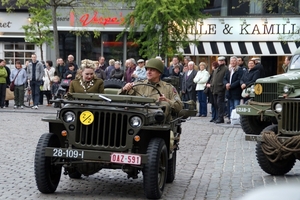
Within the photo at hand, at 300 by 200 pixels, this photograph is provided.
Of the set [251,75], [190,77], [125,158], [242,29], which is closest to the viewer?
[125,158]

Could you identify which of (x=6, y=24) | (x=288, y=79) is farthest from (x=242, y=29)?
(x=288, y=79)

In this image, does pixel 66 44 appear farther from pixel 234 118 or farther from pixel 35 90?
pixel 234 118

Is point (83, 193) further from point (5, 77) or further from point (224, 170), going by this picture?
point (5, 77)

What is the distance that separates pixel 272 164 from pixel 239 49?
98.9 feet

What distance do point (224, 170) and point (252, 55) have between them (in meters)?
29.2

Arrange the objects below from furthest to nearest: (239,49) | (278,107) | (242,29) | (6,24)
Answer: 1. (6,24)
2. (242,29)
3. (239,49)
4. (278,107)

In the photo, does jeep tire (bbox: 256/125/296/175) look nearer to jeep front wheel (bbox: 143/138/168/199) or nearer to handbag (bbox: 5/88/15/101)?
Result: jeep front wheel (bbox: 143/138/168/199)

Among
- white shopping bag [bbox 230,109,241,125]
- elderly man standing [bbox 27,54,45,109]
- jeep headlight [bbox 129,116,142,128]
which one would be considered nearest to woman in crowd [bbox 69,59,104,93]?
jeep headlight [bbox 129,116,142,128]

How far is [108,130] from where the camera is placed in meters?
10.1

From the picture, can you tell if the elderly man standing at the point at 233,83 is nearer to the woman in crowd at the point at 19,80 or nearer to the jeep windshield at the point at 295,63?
the jeep windshield at the point at 295,63

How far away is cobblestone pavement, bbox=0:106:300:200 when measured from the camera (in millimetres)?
10641

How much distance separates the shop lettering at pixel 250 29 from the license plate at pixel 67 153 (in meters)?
31.3

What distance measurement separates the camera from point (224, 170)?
43.7ft

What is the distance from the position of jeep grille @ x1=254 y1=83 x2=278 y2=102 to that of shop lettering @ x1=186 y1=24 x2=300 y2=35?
23763mm
